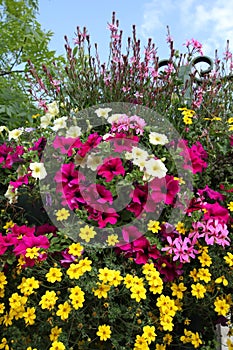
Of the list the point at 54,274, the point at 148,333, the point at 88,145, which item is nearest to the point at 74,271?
the point at 54,274

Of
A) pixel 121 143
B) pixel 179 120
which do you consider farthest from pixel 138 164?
pixel 179 120

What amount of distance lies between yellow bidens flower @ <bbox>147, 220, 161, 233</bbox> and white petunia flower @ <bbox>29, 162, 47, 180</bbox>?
45 cm

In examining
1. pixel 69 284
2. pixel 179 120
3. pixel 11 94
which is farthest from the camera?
pixel 11 94

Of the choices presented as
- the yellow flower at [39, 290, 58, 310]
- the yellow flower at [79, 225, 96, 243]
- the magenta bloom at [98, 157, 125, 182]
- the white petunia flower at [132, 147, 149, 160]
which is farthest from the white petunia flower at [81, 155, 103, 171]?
the yellow flower at [39, 290, 58, 310]

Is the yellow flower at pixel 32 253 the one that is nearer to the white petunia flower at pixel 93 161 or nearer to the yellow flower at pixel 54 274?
the yellow flower at pixel 54 274

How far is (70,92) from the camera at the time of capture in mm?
2387

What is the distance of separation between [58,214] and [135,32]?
124 centimetres

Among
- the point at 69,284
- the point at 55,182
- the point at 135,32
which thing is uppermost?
the point at 135,32

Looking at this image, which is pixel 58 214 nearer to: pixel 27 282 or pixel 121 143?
pixel 27 282

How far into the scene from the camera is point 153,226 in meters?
1.44

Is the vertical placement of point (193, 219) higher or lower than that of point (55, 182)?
lower

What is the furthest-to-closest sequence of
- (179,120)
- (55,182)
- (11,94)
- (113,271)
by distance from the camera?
(11,94) → (179,120) → (55,182) → (113,271)

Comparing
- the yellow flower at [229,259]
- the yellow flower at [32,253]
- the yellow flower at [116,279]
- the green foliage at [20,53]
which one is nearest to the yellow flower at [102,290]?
the yellow flower at [116,279]

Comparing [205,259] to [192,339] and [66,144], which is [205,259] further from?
[66,144]
